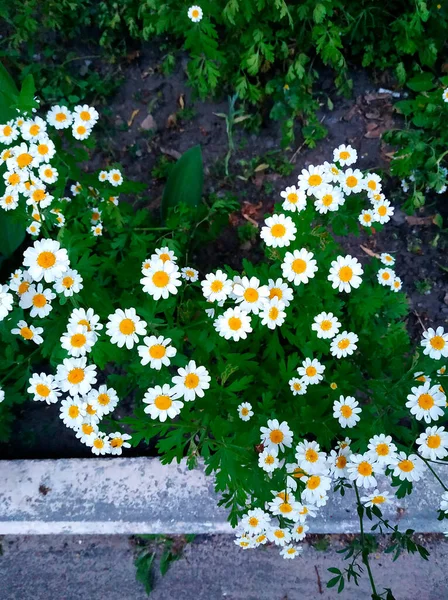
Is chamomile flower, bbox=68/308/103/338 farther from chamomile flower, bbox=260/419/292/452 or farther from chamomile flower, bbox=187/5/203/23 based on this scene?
chamomile flower, bbox=187/5/203/23

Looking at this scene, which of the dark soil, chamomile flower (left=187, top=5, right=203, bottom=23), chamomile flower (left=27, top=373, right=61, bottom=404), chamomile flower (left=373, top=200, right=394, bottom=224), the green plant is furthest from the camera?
the dark soil

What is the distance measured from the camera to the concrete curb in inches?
91.0

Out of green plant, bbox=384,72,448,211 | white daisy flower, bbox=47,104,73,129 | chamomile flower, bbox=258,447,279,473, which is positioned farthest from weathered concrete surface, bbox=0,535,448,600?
white daisy flower, bbox=47,104,73,129

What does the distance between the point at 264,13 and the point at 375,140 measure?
997 millimetres

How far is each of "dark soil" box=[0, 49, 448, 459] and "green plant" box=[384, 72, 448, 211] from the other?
6.5 inches

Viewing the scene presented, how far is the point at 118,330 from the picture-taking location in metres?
1.72

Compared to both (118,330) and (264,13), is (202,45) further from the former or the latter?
(118,330)

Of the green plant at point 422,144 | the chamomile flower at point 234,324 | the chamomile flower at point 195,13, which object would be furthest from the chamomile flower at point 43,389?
the green plant at point 422,144

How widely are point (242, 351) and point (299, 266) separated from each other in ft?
1.65

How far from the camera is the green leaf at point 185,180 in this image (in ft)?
8.91

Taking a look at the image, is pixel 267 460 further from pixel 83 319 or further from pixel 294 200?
pixel 294 200

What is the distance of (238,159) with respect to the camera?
3094mm

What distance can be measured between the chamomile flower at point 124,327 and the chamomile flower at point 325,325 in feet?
2.15

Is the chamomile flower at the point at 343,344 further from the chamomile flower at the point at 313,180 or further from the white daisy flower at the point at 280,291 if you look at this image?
the chamomile flower at the point at 313,180
